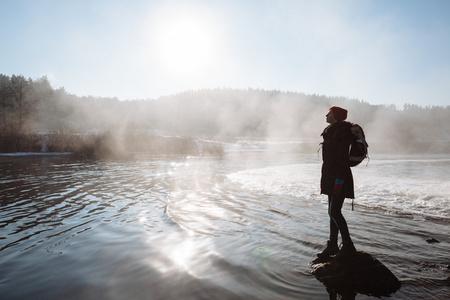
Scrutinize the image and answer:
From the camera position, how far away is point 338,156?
3.68 metres

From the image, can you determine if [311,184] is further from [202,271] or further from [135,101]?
[135,101]

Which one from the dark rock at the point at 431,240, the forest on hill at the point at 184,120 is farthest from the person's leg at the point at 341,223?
the forest on hill at the point at 184,120

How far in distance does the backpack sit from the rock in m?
1.33

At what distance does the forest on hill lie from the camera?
1420 inches

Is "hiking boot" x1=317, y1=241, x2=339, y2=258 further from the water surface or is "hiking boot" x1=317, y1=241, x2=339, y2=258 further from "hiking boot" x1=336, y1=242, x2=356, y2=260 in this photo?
"hiking boot" x1=336, y1=242, x2=356, y2=260

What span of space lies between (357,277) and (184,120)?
4626 inches

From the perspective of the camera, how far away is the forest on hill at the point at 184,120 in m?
36.1

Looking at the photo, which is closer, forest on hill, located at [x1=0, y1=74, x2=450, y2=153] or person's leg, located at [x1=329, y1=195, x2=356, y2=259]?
person's leg, located at [x1=329, y1=195, x2=356, y2=259]

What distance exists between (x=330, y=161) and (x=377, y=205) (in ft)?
17.0

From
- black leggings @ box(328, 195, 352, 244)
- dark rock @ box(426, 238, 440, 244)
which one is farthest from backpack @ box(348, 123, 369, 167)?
dark rock @ box(426, 238, 440, 244)

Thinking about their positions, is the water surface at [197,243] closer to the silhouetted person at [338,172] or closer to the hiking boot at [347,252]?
the hiking boot at [347,252]

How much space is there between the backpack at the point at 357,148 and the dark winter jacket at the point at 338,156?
55mm

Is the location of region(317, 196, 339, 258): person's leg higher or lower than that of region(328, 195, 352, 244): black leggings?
lower

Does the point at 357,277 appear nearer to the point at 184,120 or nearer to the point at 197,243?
the point at 197,243
